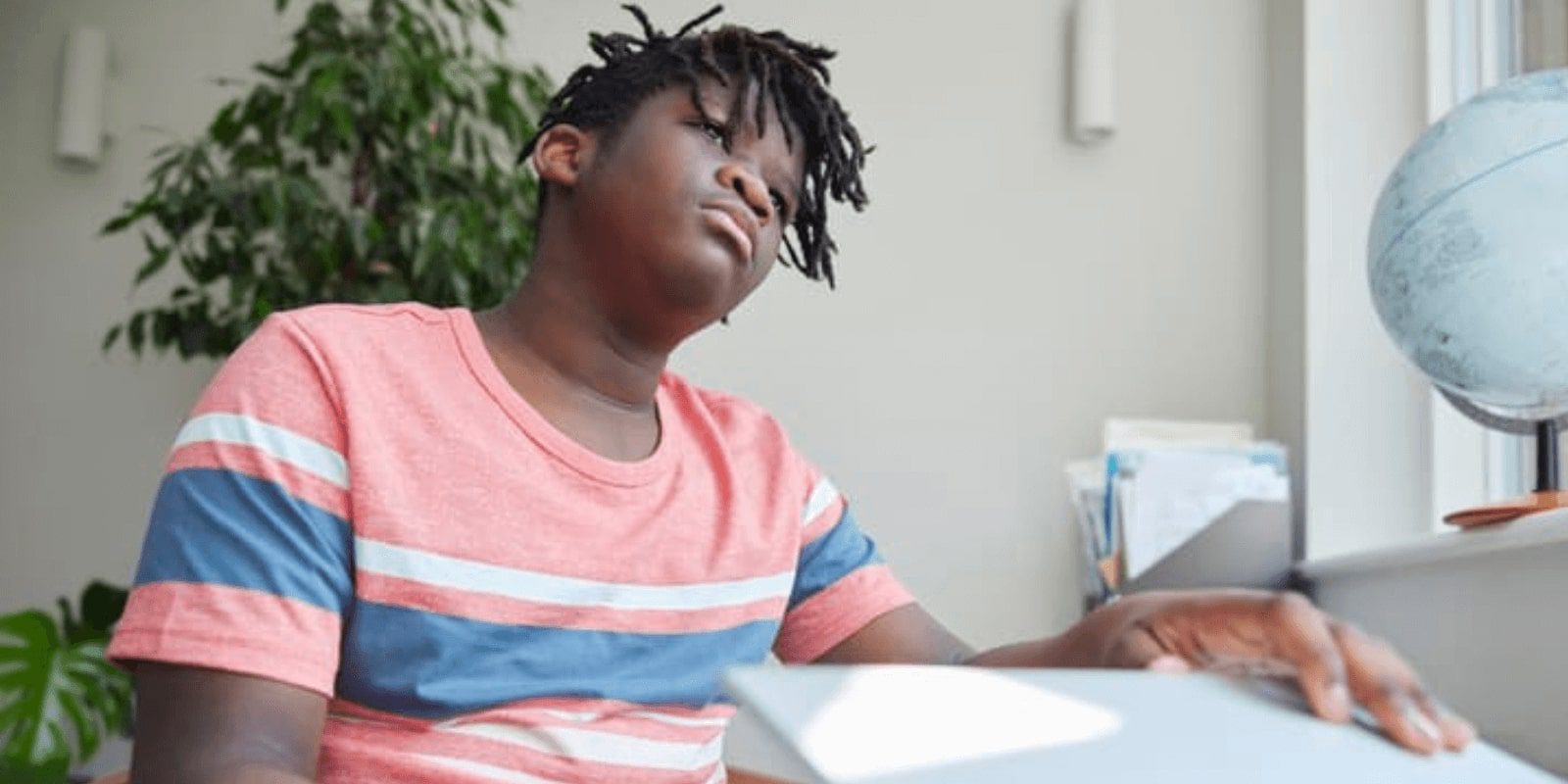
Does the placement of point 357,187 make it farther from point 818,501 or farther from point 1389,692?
point 1389,692

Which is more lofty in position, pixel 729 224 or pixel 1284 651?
pixel 729 224

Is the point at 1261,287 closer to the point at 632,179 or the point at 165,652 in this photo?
the point at 632,179

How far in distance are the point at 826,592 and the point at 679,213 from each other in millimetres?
326

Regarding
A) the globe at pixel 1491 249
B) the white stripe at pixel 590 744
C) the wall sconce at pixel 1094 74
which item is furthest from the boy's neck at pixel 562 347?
the wall sconce at pixel 1094 74

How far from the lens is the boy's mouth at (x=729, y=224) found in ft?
3.22

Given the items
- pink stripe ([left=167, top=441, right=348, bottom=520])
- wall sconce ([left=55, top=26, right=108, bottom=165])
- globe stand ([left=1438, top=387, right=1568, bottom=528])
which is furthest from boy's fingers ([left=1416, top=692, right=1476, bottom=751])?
wall sconce ([left=55, top=26, right=108, bottom=165])

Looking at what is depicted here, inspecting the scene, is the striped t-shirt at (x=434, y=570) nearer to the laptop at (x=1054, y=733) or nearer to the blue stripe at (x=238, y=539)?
the blue stripe at (x=238, y=539)

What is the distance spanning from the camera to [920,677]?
0.52m

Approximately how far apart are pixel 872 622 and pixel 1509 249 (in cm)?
62

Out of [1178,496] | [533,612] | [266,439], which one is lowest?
[1178,496]

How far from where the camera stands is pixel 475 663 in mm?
876

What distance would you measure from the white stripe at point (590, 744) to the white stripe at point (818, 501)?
9.4 inches

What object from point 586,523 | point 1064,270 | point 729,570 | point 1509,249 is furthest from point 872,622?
point 1064,270

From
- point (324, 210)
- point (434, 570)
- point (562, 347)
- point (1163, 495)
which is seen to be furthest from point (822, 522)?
point (324, 210)
